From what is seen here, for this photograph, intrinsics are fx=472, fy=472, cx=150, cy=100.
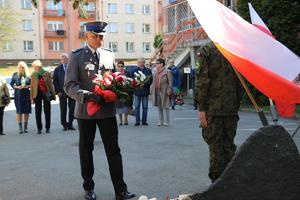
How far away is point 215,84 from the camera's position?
5.53 m

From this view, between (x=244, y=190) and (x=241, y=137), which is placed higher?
(x=244, y=190)

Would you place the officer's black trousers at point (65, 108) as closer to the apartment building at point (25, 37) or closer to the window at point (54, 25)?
the apartment building at point (25, 37)

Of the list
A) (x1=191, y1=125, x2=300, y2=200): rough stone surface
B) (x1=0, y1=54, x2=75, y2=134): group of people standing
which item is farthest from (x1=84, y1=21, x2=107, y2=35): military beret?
(x1=0, y1=54, x2=75, y2=134): group of people standing

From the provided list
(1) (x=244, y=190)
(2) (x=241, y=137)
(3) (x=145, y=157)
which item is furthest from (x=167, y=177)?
(2) (x=241, y=137)

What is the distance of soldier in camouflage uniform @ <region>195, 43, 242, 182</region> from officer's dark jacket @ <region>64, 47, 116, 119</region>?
1.09 meters

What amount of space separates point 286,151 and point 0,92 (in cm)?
968

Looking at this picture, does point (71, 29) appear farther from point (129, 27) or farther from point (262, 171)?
point (262, 171)

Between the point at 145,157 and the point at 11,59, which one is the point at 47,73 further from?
the point at 11,59

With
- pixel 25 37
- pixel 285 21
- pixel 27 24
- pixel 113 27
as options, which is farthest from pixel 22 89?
pixel 113 27

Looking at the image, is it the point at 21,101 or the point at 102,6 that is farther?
the point at 102,6

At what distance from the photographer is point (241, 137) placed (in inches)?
411

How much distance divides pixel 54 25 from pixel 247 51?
6395 centimetres

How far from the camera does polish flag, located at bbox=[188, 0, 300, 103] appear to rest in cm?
392

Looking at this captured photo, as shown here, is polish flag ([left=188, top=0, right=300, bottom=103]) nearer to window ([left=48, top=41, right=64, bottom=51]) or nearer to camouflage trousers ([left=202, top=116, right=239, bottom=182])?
camouflage trousers ([left=202, top=116, right=239, bottom=182])
